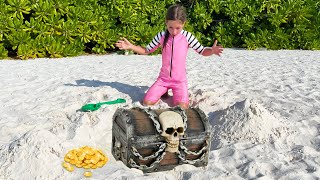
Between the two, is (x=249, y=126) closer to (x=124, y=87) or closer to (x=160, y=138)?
(x=160, y=138)

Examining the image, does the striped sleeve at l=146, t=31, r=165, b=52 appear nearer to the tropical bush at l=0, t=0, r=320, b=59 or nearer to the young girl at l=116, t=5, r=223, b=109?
the young girl at l=116, t=5, r=223, b=109

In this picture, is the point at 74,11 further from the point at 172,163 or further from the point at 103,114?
the point at 172,163

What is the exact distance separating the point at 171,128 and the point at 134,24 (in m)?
6.45

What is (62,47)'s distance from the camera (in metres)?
8.29

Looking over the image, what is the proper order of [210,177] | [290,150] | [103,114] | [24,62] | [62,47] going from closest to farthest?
[210,177] → [290,150] → [103,114] → [24,62] → [62,47]

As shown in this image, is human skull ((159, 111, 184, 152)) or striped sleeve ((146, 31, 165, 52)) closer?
human skull ((159, 111, 184, 152))

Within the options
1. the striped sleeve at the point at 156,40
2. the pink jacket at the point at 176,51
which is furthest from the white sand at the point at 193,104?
the striped sleeve at the point at 156,40

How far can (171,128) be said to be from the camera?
287 cm

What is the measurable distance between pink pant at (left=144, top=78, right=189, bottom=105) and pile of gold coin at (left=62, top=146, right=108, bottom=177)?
1368mm

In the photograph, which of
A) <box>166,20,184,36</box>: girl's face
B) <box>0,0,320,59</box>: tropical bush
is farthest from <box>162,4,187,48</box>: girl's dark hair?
<box>0,0,320,59</box>: tropical bush

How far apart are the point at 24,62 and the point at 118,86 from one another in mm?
3039

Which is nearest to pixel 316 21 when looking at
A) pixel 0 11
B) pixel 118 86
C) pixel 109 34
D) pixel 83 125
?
pixel 109 34

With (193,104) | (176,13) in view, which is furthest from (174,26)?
(193,104)

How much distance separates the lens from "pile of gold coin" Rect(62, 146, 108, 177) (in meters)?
2.93
